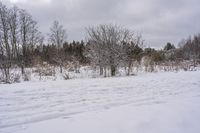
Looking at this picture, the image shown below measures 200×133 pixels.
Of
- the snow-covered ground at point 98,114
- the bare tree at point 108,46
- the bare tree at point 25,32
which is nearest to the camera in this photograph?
the snow-covered ground at point 98,114

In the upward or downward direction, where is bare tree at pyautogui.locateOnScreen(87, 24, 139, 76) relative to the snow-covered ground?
upward

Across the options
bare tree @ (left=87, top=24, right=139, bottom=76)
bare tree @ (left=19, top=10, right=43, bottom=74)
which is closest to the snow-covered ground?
bare tree @ (left=87, top=24, right=139, bottom=76)

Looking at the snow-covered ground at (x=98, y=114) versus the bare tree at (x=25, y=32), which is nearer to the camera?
the snow-covered ground at (x=98, y=114)

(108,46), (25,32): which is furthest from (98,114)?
(25,32)

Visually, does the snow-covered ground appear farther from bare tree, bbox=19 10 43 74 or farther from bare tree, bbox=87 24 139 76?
bare tree, bbox=19 10 43 74

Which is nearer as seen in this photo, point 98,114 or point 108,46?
point 98,114

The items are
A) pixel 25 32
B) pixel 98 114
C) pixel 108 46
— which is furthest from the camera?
pixel 25 32

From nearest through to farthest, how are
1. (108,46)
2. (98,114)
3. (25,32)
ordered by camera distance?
1. (98,114)
2. (108,46)
3. (25,32)

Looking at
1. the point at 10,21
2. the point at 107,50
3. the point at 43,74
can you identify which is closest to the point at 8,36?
the point at 10,21

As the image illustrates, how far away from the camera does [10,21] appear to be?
27.5 meters

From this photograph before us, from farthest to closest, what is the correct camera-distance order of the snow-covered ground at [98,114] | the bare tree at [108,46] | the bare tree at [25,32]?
the bare tree at [25,32], the bare tree at [108,46], the snow-covered ground at [98,114]

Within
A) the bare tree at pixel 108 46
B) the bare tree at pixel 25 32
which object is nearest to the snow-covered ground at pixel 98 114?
the bare tree at pixel 108 46

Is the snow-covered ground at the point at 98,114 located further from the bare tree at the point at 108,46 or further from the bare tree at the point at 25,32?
the bare tree at the point at 25,32

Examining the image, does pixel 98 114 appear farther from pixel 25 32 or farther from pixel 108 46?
pixel 25 32
